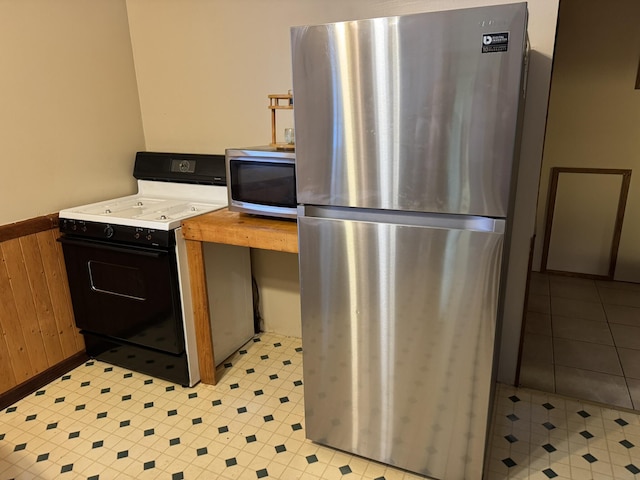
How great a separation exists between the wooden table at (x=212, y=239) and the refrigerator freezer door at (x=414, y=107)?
1.57 ft

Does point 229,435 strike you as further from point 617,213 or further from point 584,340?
point 617,213

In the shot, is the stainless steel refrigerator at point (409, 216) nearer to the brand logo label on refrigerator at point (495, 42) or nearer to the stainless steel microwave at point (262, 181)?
the brand logo label on refrigerator at point (495, 42)

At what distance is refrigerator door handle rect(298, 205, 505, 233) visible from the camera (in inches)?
56.1

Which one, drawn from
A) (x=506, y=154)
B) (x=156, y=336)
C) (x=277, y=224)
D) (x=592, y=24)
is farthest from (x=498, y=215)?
(x=592, y=24)

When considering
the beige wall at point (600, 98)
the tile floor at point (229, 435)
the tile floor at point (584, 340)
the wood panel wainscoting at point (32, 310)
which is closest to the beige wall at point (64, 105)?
the wood panel wainscoting at point (32, 310)

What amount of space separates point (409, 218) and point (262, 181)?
0.86 meters

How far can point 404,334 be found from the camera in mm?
1614

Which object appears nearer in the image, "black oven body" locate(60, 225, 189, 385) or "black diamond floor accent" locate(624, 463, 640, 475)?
"black diamond floor accent" locate(624, 463, 640, 475)

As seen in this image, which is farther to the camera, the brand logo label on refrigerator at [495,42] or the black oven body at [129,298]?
the black oven body at [129,298]

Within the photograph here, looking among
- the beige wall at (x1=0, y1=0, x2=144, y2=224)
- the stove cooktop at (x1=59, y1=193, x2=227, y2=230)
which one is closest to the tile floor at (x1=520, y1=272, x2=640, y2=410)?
the stove cooktop at (x1=59, y1=193, x2=227, y2=230)

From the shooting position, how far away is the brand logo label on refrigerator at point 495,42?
1.25 m

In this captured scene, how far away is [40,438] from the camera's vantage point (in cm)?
207

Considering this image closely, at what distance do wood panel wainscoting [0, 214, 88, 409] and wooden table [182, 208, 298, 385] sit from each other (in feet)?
2.73

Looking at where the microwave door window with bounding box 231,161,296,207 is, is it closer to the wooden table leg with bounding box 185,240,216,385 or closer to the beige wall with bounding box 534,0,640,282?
the wooden table leg with bounding box 185,240,216,385
